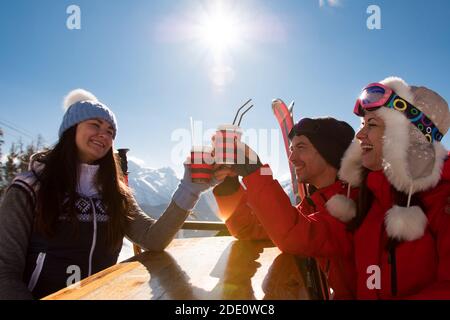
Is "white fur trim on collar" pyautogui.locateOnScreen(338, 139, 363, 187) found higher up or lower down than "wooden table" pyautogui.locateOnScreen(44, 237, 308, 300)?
higher up

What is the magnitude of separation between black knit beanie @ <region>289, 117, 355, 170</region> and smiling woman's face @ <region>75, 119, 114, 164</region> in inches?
75.1

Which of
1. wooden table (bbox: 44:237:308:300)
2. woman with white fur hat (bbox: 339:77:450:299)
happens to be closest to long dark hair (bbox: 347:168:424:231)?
woman with white fur hat (bbox: 339:77:450:299)

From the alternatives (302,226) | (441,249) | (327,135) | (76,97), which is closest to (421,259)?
(441,249)

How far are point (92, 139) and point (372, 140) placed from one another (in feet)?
7.79

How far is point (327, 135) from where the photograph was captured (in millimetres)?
3078

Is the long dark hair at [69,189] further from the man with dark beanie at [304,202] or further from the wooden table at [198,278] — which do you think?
the man with dark beanie at [304,202]

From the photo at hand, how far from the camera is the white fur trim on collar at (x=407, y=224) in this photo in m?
1.67

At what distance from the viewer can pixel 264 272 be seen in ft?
6.15

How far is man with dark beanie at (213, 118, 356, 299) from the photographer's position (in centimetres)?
193

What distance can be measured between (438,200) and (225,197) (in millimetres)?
1672

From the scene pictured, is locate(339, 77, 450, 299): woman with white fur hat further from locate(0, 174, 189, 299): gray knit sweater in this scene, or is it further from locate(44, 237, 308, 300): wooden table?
locate(0, 174, 189, 299): gray knit sweater

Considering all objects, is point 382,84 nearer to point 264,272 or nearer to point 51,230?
point 264,272

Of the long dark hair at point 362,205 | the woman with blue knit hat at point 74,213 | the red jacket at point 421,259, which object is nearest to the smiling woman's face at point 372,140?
the long dark hair at point 362,205
